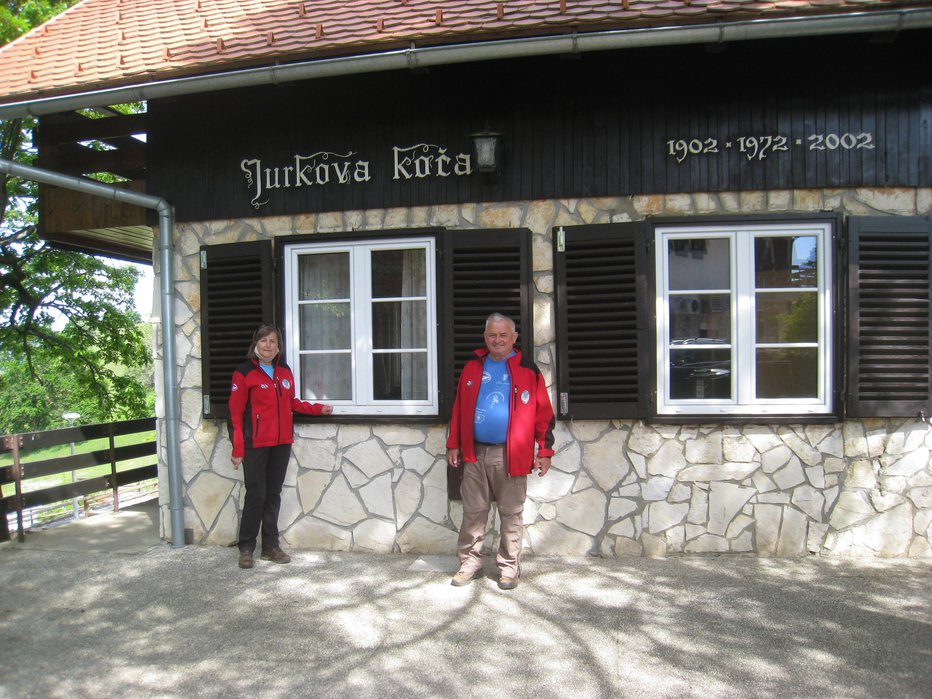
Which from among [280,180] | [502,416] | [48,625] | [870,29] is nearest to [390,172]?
[280,180]

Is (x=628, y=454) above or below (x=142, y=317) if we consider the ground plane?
below

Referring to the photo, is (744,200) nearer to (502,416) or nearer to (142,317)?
(502,416)

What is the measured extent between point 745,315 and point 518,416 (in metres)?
1.94

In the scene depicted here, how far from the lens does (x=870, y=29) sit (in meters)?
4.60

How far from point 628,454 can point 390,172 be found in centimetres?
284

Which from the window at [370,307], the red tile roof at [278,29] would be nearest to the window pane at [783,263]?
the red tile roof at [278,29]

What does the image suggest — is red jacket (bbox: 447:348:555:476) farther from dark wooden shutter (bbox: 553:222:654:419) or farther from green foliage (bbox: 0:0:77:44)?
green foliage (bbox: 0:0:77:44)

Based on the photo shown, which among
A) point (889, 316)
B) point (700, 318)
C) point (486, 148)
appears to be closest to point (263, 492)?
point (486, 148)

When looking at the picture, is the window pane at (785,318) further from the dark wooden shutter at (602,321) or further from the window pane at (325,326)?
the window pane at (325,326)

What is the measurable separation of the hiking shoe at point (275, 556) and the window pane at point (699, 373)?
3.17 metres

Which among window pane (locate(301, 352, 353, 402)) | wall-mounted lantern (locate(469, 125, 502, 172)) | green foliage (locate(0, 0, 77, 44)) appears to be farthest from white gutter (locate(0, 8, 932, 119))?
green foliage (locate(0, 0, 77, 44))

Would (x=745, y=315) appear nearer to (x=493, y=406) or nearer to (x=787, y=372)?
(x=787, y=372)

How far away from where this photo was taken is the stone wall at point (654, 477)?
537 centimetres

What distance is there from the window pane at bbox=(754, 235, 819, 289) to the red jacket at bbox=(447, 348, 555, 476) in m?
1.92
